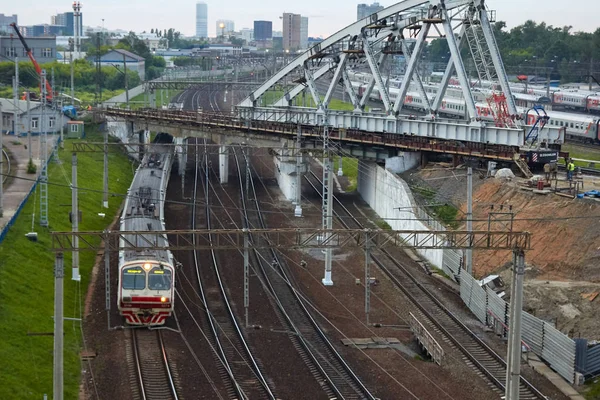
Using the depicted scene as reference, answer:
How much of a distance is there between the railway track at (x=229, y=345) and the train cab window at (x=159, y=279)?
8.34ft

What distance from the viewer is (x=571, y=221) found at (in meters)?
42.0

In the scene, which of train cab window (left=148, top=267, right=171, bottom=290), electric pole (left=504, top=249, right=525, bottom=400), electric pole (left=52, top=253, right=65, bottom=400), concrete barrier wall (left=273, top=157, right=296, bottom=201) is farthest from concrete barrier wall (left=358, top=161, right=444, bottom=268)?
electric pole (left=52, top=253, right=65, bottom=400)

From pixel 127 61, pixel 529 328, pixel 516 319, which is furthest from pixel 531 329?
pixel 127 61

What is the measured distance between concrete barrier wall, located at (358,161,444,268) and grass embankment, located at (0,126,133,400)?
15.5 metres

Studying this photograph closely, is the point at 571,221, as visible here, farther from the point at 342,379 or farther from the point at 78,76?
the point at 78,76

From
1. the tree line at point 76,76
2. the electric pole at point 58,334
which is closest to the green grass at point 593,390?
the electric pole at point 58,334

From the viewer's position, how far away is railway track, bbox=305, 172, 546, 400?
1221 inches

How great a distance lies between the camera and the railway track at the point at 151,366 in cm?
2938

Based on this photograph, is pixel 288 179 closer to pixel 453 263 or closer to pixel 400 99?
pixel 400 99

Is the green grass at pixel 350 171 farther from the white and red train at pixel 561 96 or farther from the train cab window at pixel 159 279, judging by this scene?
the train cab window at pixel 159 279

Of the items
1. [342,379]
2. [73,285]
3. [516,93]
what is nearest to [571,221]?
[342,379]

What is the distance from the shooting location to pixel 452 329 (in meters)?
36.5

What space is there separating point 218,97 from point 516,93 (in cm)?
4661

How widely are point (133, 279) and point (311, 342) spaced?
669 cm
